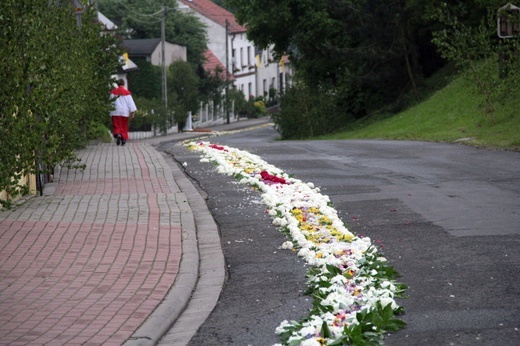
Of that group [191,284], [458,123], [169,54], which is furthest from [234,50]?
[191,284]

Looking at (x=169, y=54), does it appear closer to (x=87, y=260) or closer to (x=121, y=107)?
(x=121, y=107)

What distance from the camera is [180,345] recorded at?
6.51 m

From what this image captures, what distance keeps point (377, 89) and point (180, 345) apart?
4021cm

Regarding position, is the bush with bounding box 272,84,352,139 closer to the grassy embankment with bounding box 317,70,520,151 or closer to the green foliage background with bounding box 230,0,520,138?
the green foliage background with bounding box 230,0,520,138

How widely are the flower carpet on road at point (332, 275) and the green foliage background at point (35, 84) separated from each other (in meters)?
2.71

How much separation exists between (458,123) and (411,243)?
19.6m

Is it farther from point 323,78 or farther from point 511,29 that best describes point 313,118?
point 511,29

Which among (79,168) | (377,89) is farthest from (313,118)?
(79,168)

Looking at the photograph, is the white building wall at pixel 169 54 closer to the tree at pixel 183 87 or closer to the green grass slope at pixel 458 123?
the tree at pixel 183 87

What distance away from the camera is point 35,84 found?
32.4 feet

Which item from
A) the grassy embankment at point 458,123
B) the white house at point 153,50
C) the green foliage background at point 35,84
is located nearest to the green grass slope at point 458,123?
the grassy embankment at point 458,123

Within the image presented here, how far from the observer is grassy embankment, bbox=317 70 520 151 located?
77.3 ft

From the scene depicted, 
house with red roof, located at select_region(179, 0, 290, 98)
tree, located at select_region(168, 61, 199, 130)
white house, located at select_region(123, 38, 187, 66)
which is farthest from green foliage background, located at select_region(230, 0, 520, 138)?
house with red roof, located at select_region(179, 0, 290, 98)

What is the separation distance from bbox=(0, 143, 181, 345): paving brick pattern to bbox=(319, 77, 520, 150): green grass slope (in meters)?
10.7
